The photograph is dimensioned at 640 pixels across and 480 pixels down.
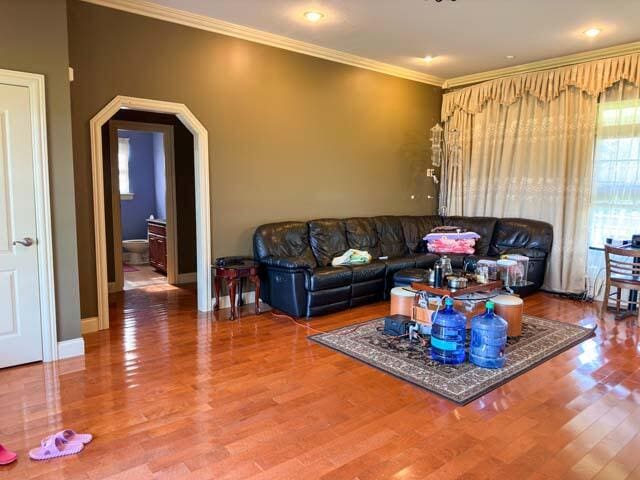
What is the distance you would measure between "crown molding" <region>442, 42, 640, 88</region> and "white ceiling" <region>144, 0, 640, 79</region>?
12cm

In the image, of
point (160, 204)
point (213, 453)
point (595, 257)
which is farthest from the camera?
point (160, 204)

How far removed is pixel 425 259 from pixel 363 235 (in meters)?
0.83

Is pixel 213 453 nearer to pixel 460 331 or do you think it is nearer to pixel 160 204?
pixel 460 331

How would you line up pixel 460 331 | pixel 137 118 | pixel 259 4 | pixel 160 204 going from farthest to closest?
pixel 160 204, pixel 137 118, pixel 259 4, pixel 460 331

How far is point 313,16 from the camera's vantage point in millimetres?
4379

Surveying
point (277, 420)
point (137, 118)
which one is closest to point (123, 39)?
point (137, 118)

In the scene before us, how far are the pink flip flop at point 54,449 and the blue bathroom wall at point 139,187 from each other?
266 inches

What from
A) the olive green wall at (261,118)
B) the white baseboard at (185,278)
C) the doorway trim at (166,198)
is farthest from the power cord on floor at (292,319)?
the doorway trim at (166,198)

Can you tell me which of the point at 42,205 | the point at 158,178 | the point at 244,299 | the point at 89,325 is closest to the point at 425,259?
the point at 244,299

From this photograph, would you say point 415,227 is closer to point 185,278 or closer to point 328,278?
point 328,278

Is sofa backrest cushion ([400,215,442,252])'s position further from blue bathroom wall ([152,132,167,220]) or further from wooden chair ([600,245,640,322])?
blue bathroom wall ([152,132,167,220])

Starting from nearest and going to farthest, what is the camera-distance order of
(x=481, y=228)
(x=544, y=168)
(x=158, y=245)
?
(x=544, y=168) < (x=481, y=228) < (x=158, y=245)

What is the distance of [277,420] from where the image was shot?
2.63 meters

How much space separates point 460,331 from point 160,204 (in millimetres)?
6916
